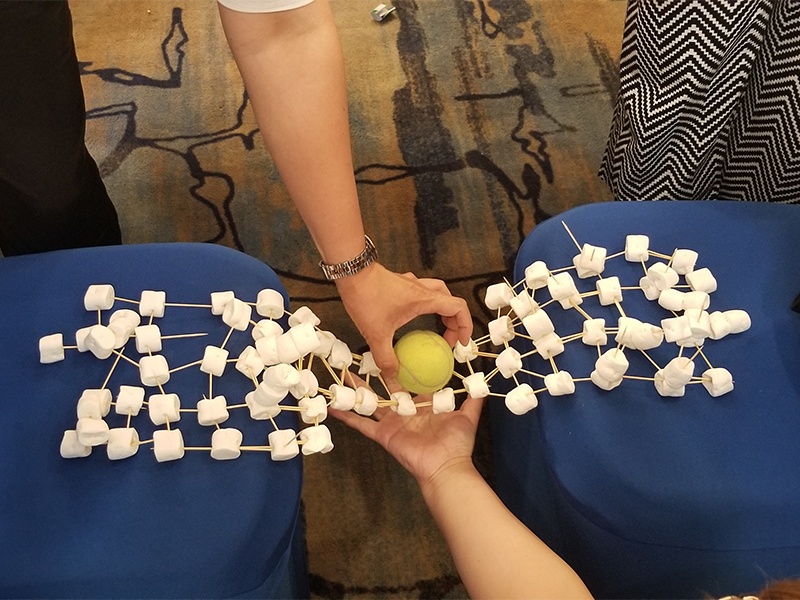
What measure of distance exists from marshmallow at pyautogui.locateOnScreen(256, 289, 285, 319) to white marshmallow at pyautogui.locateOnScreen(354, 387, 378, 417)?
0.14 metres

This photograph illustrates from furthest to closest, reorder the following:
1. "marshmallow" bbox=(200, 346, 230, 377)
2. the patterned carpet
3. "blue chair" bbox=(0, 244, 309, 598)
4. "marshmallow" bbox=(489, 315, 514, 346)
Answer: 1. the patterned carpet
2. "marshmallow" bbox=(489, 315, 514, 346)
3. "marshmallow" bbox=(200, 346, 230, 377)
4. "blue chair" bbox=(0, 244, 309, 598)

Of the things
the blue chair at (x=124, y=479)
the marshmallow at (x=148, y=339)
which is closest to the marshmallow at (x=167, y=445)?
the blue chair at (x=124, y=479)

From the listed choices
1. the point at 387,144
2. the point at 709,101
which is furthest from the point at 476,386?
the point at 387,144

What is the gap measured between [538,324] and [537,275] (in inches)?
3.0

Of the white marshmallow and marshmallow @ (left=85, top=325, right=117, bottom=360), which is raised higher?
marshmallow @ (left=85, top=325, right=117, bottom=360)

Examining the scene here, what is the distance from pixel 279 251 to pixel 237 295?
1.87ft

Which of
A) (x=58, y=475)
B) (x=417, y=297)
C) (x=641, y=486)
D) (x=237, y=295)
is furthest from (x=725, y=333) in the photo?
(x=58, y=475)

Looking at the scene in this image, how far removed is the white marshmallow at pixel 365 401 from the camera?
2.83ft

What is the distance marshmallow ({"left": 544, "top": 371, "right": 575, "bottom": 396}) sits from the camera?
2.57ft

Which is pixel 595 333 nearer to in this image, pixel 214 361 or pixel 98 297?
pixel 214 361

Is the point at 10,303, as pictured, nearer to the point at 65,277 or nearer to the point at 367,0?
the point at 65,277

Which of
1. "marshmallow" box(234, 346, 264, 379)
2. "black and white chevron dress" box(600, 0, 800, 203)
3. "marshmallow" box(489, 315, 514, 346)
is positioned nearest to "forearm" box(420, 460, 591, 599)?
"marshmallow" box(489, 315, 514, 346)

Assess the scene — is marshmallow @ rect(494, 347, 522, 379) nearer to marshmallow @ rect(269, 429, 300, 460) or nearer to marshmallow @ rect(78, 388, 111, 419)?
marshmallow @ rect(269, 429, 300, 460)

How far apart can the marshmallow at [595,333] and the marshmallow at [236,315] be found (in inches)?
15.8
